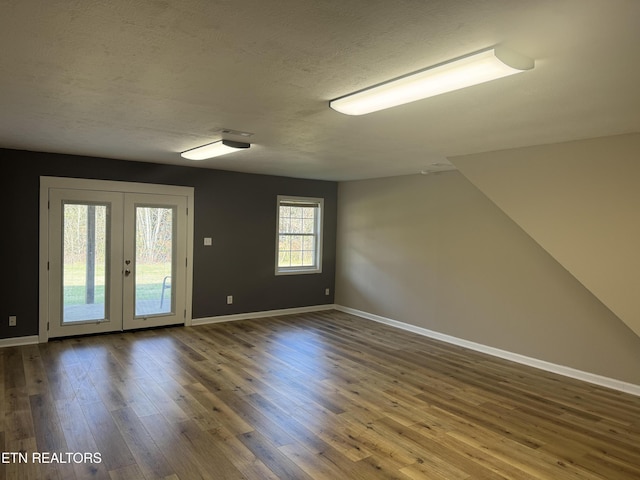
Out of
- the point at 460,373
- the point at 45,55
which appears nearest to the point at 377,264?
the point at 460,373

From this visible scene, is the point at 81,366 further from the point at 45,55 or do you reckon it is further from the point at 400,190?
the point at 400,190

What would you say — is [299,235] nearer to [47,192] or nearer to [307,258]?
[307,258]

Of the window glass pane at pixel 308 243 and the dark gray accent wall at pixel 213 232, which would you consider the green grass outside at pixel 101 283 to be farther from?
the window glass pane at pixel 308 243

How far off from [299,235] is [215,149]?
10.9ft

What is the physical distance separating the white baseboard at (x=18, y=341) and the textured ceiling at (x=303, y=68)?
2.55 metres

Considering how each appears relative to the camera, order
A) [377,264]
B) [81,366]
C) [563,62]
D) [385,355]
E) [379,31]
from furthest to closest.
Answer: [377,264] < [385,355] < [81,366] < [563,62] < [379,31]

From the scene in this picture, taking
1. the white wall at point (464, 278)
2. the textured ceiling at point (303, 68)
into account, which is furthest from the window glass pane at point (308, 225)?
the textured ceiling at point (303, 68)

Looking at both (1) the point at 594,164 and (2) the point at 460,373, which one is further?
(2) the point at 460,373

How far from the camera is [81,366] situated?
14.5 ft

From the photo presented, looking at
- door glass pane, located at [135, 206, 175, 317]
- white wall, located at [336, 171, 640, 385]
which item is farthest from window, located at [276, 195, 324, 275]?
door glass pane, located at [135, 206, 175, 317]

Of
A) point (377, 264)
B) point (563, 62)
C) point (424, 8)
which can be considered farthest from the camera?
point (377, 264)

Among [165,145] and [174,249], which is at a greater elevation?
[165,145]

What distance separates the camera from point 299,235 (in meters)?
7.59

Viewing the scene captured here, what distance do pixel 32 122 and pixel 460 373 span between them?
4.76 metres
